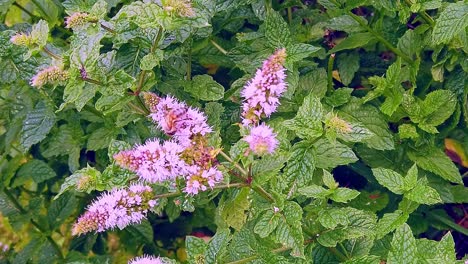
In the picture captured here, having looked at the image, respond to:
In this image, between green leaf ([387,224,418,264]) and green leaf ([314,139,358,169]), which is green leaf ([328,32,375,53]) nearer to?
green leaf ([314,139,358,169])

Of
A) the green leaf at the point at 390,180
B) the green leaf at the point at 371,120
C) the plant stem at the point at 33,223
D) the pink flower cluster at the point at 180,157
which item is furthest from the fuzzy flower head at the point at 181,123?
the plant stem at the point at 33,223

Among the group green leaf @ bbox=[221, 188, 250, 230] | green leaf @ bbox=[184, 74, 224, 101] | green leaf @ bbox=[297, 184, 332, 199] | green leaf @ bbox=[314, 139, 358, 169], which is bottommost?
green leaf @ bbox=[221, 188, 250, 230]

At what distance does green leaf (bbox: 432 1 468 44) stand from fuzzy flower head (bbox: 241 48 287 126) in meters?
0.52

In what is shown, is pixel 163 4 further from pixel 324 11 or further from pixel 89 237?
pixel 89 237

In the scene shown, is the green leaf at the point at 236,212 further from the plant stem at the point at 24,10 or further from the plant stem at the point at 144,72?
the plant stem at the point at 24,10

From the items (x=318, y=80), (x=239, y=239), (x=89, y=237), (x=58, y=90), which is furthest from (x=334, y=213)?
(x=89, y=237)

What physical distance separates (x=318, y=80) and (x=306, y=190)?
1.54 ft

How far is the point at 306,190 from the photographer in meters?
1.40

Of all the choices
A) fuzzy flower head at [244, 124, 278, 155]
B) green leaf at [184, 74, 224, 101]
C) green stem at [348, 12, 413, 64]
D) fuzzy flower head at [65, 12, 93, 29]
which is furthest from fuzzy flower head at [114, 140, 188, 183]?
green stem at [348, 12, 413, 64]

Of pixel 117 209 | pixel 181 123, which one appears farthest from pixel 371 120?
pixel 117 209

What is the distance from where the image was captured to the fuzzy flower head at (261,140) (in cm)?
115

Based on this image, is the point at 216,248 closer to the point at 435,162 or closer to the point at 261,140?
the point at 261,140

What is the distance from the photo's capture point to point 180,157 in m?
1.21

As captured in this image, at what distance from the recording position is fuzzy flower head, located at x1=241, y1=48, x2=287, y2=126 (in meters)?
1.20
